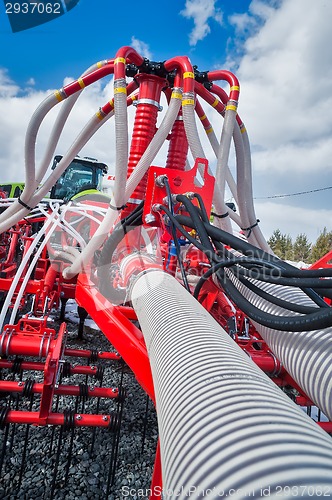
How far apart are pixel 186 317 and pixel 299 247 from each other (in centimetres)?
3200

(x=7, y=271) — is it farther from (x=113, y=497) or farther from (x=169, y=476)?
(x=169, y=476)

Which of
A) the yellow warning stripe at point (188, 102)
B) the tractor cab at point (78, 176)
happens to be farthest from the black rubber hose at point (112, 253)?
the tractor cab at point (78, 176)

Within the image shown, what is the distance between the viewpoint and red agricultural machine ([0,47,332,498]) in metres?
0.49

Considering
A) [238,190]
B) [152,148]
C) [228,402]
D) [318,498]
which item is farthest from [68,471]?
[238,190]

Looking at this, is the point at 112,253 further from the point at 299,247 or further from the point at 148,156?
the point at 299,247

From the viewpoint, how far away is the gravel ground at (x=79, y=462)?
150cm

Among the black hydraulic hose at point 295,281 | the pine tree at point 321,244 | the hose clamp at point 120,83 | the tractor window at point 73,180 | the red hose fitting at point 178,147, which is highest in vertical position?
the pine tree at point 321,244

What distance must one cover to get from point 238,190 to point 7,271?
2.09m

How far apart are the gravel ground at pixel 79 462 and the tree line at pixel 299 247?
1031 inches

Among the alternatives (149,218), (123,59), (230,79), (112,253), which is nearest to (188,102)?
(123,59)

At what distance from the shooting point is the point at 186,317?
3.10 ft

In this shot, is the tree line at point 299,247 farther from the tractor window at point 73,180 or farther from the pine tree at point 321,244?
the tractor window at point 73,180

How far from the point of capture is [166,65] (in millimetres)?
2127

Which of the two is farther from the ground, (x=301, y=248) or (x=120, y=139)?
(x=301, y=248)
